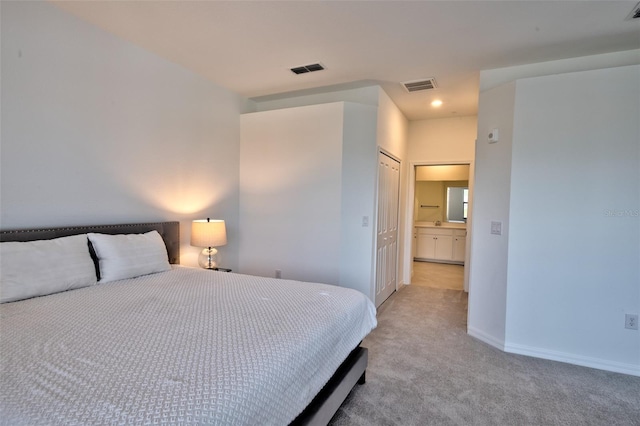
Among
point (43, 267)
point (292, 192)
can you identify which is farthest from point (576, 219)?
point (43, 267)

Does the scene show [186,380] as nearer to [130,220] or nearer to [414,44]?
[130,220]

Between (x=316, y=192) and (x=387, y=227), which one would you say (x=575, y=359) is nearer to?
(x=387, y=227)

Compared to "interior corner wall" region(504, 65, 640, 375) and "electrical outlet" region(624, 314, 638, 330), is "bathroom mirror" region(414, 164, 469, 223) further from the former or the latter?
"electrical outlet" region(624, 314, 638, 330)

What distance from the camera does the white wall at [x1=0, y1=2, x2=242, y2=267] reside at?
2.12m

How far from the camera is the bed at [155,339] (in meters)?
0.99


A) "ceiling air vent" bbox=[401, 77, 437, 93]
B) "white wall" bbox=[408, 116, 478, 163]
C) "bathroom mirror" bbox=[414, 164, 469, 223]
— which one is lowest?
"bathroom mirror" bbox=[414, 164, 469, 223]

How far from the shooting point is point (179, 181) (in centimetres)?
331

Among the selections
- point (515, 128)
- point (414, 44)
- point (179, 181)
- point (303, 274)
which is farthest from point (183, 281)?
point (515, 128)

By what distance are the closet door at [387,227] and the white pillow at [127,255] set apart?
2363mm

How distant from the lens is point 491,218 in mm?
3117

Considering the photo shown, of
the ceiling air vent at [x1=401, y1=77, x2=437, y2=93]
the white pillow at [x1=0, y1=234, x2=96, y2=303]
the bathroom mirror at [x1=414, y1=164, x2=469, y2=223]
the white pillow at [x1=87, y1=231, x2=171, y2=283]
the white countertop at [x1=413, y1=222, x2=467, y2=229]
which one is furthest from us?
the bathroom mirror at [x1=414, y1=164, x2=469, y2=223]

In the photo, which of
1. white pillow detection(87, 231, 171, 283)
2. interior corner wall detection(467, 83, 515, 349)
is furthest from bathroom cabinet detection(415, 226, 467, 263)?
white pillow detection(87, 231, 171, 283)

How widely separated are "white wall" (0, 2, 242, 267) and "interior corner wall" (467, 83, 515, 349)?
296cm

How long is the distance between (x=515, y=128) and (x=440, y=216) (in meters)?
4.85
